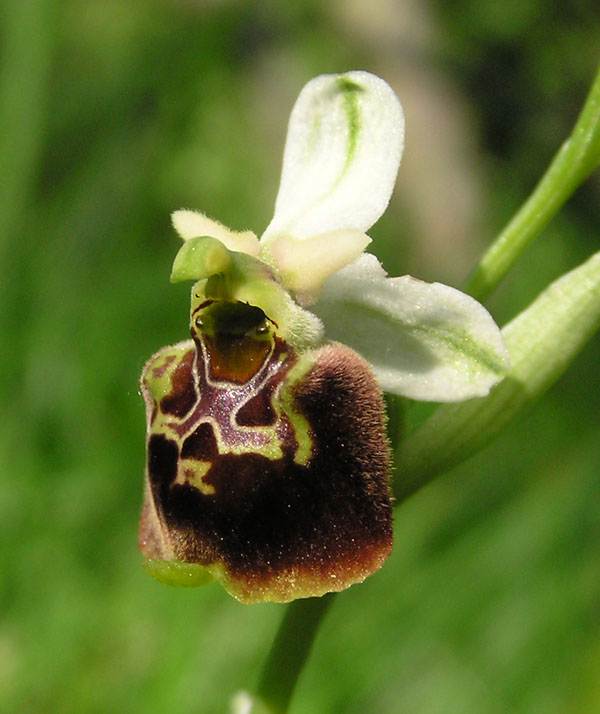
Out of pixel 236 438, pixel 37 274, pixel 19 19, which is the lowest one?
pixel 37 274

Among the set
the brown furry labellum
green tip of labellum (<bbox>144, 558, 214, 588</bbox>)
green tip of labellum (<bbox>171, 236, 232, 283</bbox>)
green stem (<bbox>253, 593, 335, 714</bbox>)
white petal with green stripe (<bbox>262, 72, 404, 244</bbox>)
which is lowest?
green stem (<bbox>253, 593, 335, 714</bbox>)

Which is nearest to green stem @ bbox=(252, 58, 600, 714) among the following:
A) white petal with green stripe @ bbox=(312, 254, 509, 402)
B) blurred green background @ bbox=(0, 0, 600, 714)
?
white petal with green stripe @ bbox=(312, 254, 509, 402)

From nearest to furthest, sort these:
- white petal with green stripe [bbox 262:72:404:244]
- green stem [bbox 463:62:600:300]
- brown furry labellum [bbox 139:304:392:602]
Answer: brown furry labellum [bbox 139:304:392:602]
white petal with green stripe [bbox 262:72:404:244]
green stem [bbox 463:62:600:300]

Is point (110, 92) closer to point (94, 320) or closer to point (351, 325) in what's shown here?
point (94, 320)

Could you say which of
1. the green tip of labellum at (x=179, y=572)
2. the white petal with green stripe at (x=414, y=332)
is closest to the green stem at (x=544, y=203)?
the white petal with green stripe at (x=414, y=332)

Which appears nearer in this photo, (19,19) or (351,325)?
(351,325)

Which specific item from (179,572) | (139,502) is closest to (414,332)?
(179,572)

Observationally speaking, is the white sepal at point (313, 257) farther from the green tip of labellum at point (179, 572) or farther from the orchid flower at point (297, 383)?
the green tip of labellum at point (179, 572)

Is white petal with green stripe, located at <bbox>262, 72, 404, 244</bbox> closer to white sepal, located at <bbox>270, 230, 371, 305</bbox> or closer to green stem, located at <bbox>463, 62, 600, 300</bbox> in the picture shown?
white sepal, located at <bbox>270, 230, 371, 305</bbox>

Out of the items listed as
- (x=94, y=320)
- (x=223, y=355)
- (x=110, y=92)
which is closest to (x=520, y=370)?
(x=223, y=355)
